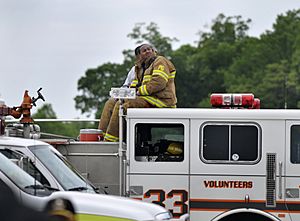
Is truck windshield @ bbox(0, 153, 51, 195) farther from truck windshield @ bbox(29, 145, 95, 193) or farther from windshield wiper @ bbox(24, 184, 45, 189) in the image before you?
truck windshield @ bbox(29, 145, 95, 193)

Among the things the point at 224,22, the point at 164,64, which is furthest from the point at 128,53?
the point at 164,64

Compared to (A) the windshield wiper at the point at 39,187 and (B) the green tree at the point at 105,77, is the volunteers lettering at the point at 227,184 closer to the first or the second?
(A) the windshield wiper at the point at 39,187

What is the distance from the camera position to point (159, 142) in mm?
12102

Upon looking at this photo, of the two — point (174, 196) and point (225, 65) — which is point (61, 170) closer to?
point (174, 196)

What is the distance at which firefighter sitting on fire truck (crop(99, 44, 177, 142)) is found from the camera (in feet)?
41.5

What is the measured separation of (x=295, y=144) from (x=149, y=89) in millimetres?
2018

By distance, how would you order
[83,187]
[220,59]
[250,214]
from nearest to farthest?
[83,187] < [250,214] < [220,59]

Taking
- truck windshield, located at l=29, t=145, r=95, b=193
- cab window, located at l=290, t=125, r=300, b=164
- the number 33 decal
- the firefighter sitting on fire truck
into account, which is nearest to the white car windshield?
truck windshield, located at l=29, t=145, r=95, b=193

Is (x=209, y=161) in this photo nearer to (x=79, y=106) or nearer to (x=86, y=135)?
(x=86, y=135)

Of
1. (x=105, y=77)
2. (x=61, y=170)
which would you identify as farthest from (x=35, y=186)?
(x=105, y=77)

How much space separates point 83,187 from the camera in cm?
1031

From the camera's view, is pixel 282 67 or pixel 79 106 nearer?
pixel 79 106

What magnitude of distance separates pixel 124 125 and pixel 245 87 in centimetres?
7436

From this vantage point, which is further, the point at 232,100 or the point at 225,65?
the point at 225,65
